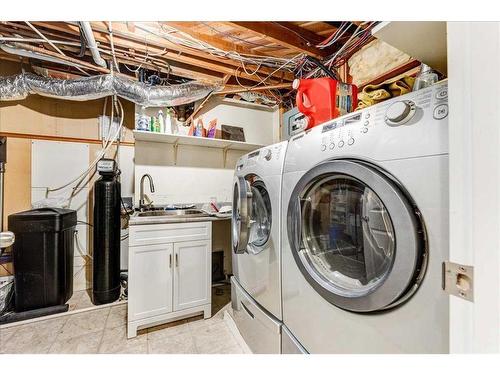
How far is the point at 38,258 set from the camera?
70.8 inches

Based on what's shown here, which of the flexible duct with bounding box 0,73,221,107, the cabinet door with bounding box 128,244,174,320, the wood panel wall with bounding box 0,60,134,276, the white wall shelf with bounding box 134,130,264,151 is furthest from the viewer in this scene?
the white wall shelf with bounding box 134,130,264,151

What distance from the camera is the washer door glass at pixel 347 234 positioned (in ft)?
2.45

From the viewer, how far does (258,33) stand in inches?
59.7

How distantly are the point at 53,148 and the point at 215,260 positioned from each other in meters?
2.06

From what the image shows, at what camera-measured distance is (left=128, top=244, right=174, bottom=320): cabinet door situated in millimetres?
1559

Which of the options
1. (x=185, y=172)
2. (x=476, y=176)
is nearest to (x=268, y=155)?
(x=476, y=176)

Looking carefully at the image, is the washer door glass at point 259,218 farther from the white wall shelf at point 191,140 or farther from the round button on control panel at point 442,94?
the white wall shelf at point 191,140

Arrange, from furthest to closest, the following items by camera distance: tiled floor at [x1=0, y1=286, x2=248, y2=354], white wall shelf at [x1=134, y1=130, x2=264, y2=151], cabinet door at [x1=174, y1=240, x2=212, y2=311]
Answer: white wall shelf at [x1=134, y1=130, x2=264, y2=151] → cabinet door at [x1=174, y1=240, x2=212, y2=311] → tiled floor at [x1=0, y1=286, x2=248, y2=354]

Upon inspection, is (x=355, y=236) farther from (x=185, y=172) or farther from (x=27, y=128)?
(x=27, y=128)

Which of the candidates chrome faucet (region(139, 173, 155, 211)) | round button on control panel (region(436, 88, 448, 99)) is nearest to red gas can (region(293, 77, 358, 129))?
round button on control panel (region(436, 88, 448, 99))

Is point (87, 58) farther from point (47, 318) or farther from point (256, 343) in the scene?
point (256, 343)

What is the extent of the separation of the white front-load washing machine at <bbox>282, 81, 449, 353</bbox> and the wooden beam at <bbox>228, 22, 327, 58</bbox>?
3.10 ft

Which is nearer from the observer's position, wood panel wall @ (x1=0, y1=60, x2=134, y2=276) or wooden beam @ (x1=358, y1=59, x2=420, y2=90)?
wooden beam @ (x1=358, y1=59, x2=420, y2=90)

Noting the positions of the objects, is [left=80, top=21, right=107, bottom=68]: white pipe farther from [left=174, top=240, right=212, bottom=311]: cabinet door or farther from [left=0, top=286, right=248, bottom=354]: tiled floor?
[left=0, top=286, right=248, bottom=354]: tiled floor
